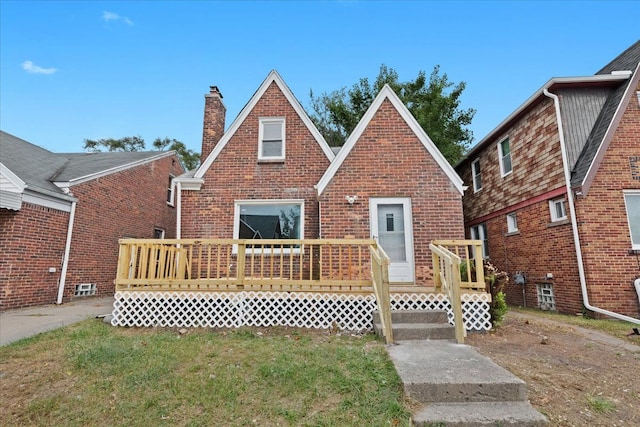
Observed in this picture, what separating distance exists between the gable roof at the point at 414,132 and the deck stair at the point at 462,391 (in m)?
4.58

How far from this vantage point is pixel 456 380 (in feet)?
10.2

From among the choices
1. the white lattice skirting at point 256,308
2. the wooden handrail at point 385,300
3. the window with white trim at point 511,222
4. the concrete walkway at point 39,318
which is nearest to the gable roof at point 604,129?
the window with white trim at point 511,222

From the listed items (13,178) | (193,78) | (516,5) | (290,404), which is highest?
(516,5)

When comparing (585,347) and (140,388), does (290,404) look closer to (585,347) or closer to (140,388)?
(140,388)

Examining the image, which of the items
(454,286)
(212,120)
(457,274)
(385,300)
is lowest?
(385,300)

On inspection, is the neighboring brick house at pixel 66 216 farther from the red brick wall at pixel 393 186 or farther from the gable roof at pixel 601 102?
the gable roof at pixel 601 102

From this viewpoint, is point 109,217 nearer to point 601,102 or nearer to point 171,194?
point 171,194

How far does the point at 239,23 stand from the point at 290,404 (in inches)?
594

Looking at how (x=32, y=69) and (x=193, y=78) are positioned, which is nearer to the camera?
(x=193, y=78)

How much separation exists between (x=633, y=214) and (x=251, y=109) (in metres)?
10.8

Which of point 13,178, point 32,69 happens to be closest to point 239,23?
point 13,178

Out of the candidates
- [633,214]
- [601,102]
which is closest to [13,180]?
[633,214]

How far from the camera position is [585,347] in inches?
195

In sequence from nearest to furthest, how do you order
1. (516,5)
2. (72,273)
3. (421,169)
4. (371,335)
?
(371,335) < (421,169) < (72,273) < (516,5)
